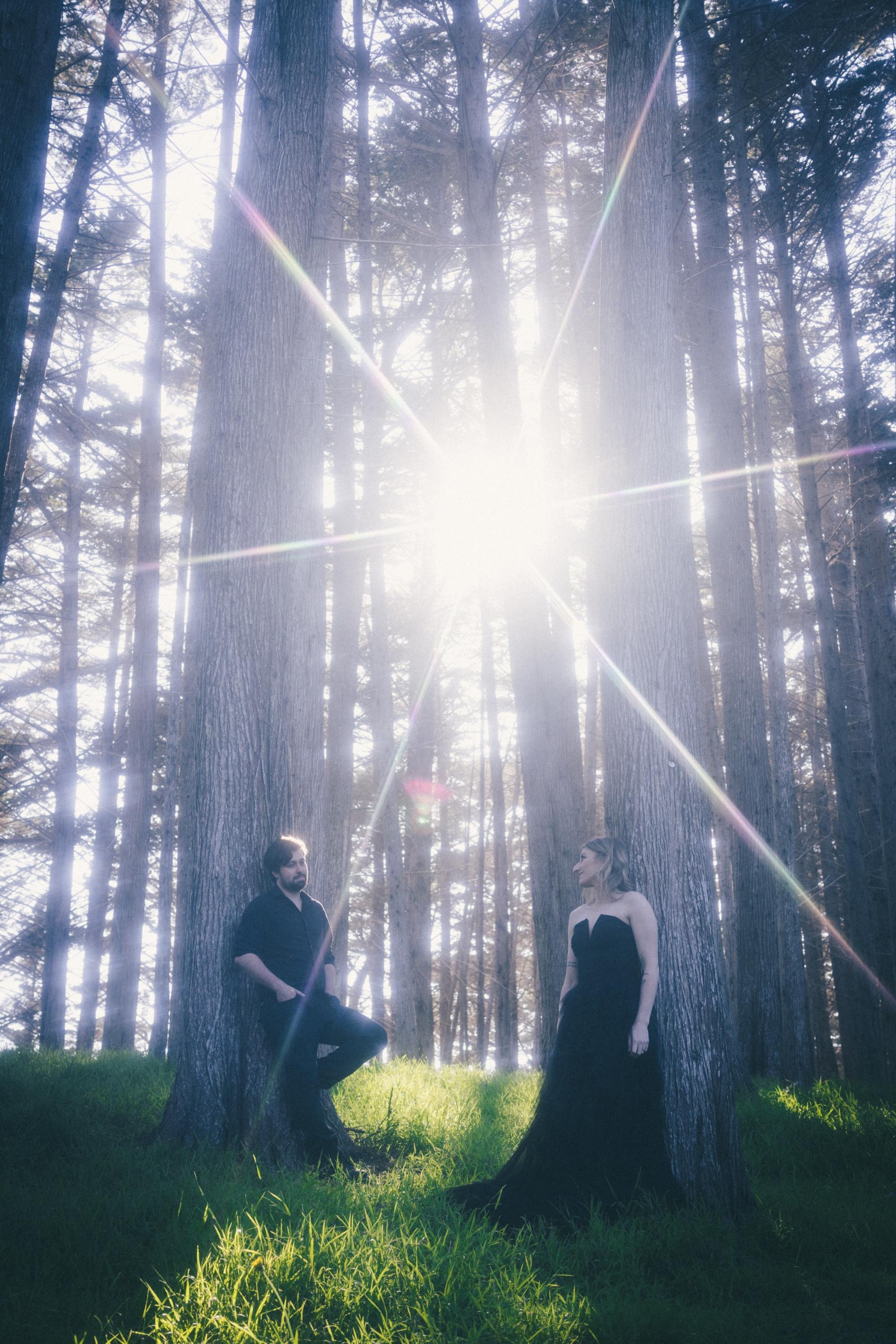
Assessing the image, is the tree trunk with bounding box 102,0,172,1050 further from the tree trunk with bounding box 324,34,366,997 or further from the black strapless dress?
the black strapless dress

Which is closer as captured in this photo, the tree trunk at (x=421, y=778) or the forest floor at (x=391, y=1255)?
the forest floor at (x=391, y=1255)

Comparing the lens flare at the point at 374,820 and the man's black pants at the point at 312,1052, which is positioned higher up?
the lens flare at the point at 374,820

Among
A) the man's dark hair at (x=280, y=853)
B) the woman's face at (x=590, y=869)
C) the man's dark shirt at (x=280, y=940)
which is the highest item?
the man's dark hair at (x=280, y=853)

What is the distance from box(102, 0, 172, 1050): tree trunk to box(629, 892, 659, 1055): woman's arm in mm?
7950

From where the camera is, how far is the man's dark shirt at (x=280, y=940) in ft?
15.4

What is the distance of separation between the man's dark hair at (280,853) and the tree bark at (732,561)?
507 centimetres

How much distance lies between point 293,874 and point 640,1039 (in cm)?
222

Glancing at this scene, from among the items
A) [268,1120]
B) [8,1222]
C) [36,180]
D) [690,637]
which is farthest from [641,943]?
[36,180]

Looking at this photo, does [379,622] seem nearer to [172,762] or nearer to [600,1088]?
[172,762]

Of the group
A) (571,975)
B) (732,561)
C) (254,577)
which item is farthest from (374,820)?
(571,975)

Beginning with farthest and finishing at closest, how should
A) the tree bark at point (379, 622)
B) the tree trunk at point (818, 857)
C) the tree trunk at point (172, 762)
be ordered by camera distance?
the tree trunk at point (818, 857) → the tree bark at point (379, 622) → the tree trunk at point (172, 762)

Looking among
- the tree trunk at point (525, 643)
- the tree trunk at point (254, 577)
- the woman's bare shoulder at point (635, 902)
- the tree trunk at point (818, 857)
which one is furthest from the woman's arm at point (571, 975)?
the tree trunk at point (818, 857)

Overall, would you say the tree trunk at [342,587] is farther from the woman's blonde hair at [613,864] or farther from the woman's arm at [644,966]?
the woman's arm at [644,966]

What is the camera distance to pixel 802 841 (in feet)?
53.4
